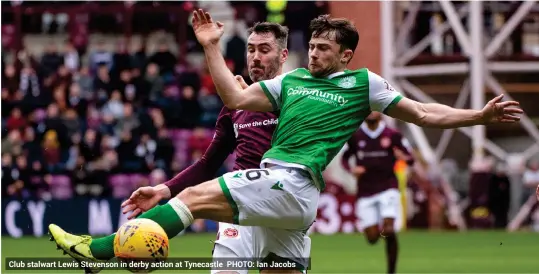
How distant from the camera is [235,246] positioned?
749 cm

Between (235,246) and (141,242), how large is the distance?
4.73 feet

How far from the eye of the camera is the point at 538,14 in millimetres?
27859

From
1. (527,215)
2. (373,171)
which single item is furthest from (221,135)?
(527,215)

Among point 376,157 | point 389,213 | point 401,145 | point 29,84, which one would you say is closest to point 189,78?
point 29,84

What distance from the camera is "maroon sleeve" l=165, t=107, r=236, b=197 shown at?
769 cm

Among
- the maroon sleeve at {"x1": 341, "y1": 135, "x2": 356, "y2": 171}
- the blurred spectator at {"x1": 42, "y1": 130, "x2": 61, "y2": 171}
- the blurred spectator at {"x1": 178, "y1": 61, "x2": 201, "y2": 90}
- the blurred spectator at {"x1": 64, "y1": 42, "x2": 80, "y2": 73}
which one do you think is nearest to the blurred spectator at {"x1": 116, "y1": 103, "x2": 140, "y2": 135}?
the blurred spectator at {"x1": 42, "y1": 130, "x2": 61, "y2": 171}

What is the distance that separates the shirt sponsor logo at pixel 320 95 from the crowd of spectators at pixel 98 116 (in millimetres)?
14683

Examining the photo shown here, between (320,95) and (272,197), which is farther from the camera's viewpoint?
(320,95)

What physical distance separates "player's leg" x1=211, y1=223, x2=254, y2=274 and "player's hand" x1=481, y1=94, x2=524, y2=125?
1.76 m

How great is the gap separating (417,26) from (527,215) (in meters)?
5.47

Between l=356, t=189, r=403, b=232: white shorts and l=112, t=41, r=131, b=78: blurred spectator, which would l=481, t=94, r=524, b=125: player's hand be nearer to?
l=356, t=189, r=403, b=232: white shorts

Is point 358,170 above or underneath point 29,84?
underneath

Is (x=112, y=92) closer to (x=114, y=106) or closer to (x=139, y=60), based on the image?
(x=114, y=106)

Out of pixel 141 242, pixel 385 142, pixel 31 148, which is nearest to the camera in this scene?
pixel 141 242
